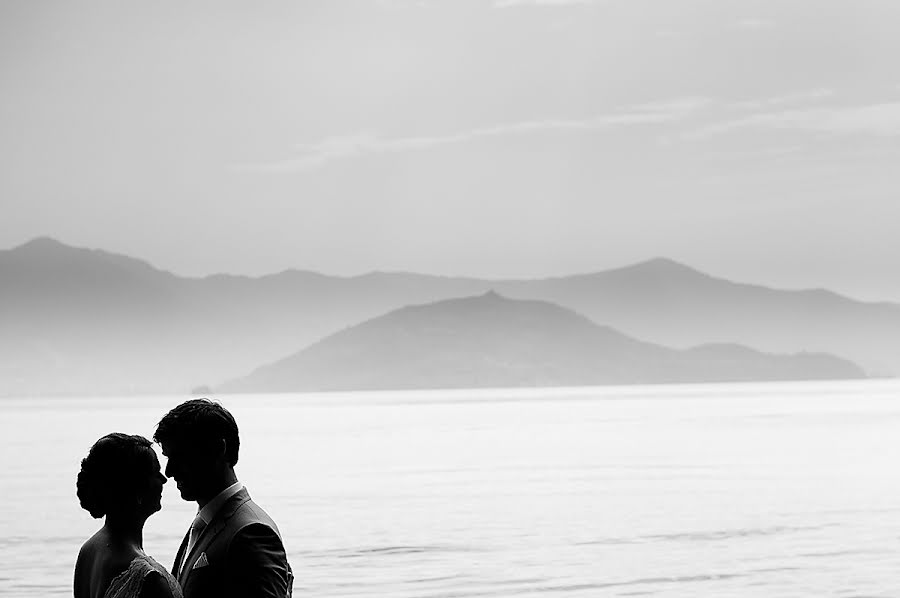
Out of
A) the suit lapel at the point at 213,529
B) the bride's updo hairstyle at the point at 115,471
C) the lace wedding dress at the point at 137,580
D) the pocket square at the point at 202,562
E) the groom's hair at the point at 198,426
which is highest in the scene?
the groom's hair at the point at 198,426

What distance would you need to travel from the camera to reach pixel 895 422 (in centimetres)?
16600

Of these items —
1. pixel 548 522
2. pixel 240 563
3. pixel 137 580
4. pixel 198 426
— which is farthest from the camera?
pixel 548 522

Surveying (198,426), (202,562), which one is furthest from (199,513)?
(198,426)

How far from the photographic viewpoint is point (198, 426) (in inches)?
191

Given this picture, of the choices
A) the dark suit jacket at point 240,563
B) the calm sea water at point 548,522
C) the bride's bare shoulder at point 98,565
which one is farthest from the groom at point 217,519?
the calm sea water at point 548,522

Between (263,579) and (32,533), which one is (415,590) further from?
(263,579)

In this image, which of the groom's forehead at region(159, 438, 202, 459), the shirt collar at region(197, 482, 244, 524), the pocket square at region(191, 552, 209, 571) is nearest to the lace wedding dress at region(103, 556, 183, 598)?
the pocket square at region(191, 552, 209, 571)

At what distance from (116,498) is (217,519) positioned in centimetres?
45

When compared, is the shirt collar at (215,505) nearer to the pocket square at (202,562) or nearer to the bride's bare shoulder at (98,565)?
the pocket square at (202,562)

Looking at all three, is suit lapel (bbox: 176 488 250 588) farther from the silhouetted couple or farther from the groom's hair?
the groom's hair

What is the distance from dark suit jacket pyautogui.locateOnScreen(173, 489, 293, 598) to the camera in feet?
15.5

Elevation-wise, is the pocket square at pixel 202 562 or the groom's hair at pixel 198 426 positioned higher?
the groom's hair at pixel 198 426

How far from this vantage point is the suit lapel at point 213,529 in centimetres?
480

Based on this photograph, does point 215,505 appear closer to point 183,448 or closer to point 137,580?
point 183,448
